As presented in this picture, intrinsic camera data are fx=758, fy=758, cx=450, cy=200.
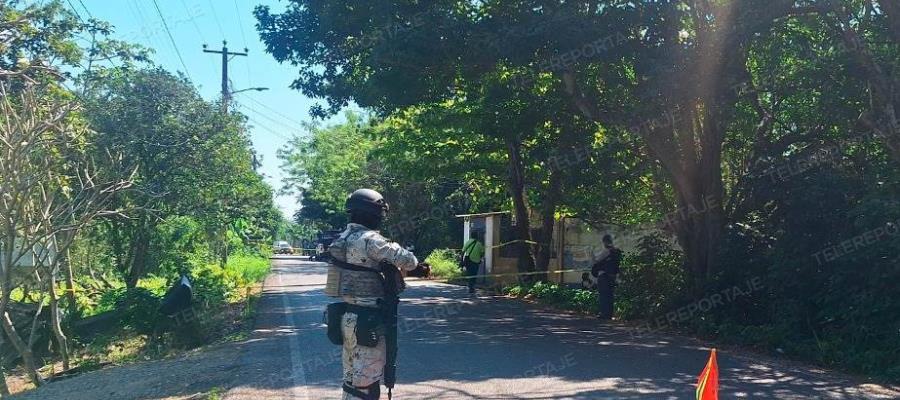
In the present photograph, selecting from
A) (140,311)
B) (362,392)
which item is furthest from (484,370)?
(140,311)

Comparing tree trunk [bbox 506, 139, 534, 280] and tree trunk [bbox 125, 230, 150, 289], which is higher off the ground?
tree trunk [bbox 506, 139, 534, 280]

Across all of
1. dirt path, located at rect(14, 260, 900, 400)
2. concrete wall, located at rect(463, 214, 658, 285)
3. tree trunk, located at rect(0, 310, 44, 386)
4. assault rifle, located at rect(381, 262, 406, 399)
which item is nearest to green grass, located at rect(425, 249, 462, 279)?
concrete wall, located at rect(463, 214, 658, 285)

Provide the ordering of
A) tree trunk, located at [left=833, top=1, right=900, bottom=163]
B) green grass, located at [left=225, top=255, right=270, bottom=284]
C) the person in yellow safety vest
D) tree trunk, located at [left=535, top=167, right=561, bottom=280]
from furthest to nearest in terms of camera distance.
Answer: green grass, located at [left=225, top=255, right=270, bottom=284]
tree trunk, located at [left=535, top=167, right=561, bottom=280]
the person in yellow safety vest
tree trunk, located at [left=833, top=1, right=900, bottom=163]

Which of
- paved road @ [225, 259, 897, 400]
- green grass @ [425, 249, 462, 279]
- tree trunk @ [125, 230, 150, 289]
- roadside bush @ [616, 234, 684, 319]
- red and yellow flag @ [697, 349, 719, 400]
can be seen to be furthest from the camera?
green grass @ [425, 249, 462, 279]

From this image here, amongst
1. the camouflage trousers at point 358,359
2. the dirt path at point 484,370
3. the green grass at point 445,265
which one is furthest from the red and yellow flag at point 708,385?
the green grass at point 445,265

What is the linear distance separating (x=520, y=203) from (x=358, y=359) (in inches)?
603

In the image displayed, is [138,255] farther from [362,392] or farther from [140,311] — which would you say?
[362,392]

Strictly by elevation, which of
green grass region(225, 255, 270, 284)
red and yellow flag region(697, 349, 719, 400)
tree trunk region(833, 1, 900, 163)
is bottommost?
red and yellow flag region(697, 349, 719, 400)

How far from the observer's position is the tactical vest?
16.2ft

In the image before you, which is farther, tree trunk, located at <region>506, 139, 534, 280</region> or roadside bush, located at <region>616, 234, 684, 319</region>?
tree trunk, located at <region>506, 139, 534, 280</region>

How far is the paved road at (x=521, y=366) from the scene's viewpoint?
713 centimetres

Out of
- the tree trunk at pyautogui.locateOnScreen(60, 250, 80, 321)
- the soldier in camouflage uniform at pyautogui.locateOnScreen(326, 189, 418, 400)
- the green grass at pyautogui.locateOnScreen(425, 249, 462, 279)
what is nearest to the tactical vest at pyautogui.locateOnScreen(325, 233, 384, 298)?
the soldier in camouflage uniform at pyautogui.locateOnScreen(326, 189, 418, 400)

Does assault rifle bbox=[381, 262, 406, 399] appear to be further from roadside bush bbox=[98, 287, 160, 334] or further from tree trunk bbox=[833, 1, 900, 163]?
roadside bush bbox=[98, 287, 160, 334]

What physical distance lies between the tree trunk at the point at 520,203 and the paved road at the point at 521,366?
6.99m
